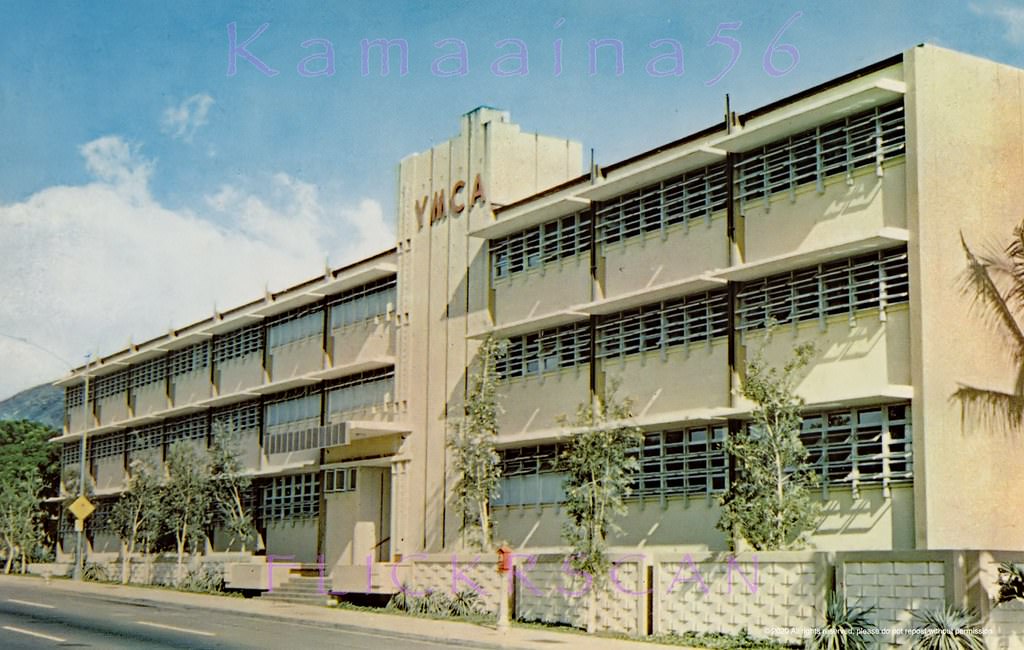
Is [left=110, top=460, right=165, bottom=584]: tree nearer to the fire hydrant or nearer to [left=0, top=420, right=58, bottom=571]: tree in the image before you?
[left=0, top=420, right=58, bottom=571]: tree

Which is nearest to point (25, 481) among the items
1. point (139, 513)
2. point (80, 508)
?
point (139, 513)

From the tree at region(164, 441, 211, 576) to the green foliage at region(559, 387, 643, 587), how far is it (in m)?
22.2

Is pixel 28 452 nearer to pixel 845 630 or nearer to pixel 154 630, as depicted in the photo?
pixel 154 630

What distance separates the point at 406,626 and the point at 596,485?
16.5 ft

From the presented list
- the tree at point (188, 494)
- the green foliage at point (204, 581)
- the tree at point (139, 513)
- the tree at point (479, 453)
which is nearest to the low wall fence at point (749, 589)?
the tree at point (479, 453)

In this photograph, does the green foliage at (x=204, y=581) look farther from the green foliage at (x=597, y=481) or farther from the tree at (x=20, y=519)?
the green foliage at (x=597, y=481)

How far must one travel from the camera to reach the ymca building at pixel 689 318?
25219 mm

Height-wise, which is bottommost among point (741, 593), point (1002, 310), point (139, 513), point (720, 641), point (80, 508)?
point (720, 641)

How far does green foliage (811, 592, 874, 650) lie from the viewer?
71.8 ft

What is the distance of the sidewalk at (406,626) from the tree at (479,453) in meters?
3.10

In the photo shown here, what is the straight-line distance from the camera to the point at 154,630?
86.9 ft

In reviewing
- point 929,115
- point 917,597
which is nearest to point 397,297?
point 929,115

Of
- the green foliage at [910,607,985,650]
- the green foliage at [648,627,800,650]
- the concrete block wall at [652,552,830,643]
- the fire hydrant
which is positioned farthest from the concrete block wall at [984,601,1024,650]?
the fire hydrant

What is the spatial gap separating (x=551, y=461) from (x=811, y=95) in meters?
11.4
